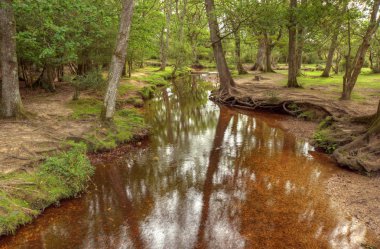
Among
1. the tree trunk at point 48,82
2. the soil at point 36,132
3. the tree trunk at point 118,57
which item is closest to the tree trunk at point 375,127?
the tree trunk at point 118,57

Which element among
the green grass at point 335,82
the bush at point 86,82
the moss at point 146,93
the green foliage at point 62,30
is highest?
the green foliage at point 62,30

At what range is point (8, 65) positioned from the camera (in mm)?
10938

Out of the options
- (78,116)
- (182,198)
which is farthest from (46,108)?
(182,198)

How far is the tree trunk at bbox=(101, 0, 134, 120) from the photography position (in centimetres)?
1131

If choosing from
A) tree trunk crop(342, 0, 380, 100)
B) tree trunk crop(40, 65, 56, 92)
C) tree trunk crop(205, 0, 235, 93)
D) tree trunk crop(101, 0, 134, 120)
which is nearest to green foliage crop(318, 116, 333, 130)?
tree trunk crop(342, 0, 380, 100)

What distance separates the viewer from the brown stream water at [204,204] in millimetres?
6012

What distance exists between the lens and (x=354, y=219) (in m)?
6.59

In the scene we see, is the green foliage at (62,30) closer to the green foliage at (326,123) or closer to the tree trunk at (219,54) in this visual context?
the tree trunk at (219,54)

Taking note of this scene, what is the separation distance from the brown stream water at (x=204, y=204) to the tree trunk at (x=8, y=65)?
4.87m

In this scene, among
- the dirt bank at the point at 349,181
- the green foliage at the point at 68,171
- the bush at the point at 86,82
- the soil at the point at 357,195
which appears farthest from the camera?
the bush at the point at 86,82

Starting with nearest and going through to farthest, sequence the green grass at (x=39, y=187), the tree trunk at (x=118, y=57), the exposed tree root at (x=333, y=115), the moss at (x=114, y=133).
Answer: the green grass at (x=39, y=187) < the exposed tree root at (x=333, y=115) < the moss at (x=114, y=133) < the tree trunk at (x=118, y=57)

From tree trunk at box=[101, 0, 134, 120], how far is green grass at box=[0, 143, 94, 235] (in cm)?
360

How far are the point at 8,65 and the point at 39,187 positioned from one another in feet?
20.4

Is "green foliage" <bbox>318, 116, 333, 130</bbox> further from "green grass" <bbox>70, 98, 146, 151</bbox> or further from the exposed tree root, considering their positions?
"green grass" <bbox>70, 98, 146, 151</bbox>
